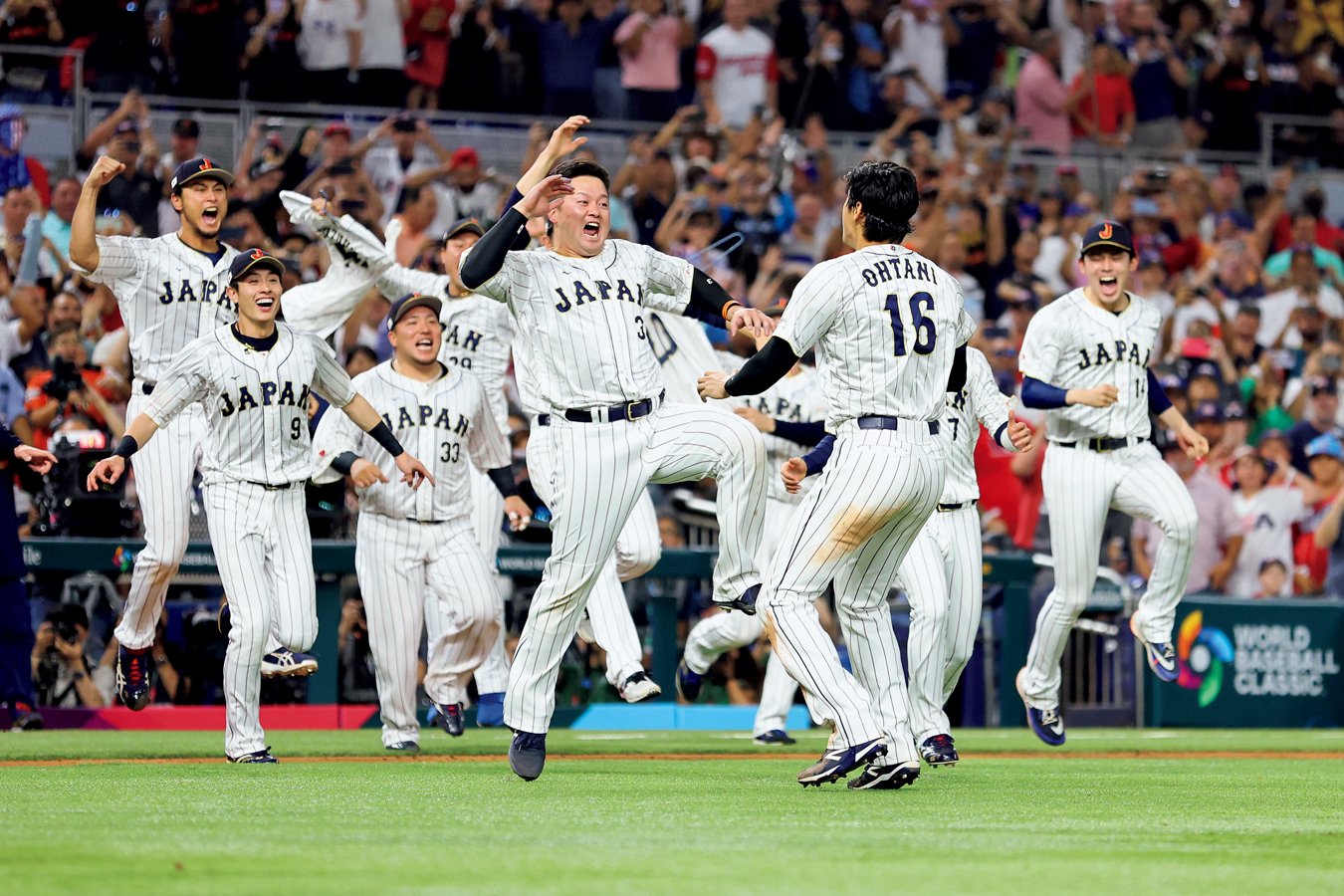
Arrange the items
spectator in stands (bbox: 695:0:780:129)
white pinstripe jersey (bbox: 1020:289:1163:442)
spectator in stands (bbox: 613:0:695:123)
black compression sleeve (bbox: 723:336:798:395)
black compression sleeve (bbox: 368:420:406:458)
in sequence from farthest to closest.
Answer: spectator in stands (bbox: 695:0:780:129) → spectator in stands (bbox: 613:0:695:123) → white pinstripe jersey (bbox: 1020:289:1163:442) → black compression sleeve (bbox: 368:420:406:458) → black compression sleeve (bbox: 723:336:798:395)

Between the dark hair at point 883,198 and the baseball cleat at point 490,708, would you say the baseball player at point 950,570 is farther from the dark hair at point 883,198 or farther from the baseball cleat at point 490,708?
the baseball cleat at point 490,708

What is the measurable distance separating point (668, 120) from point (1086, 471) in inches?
367

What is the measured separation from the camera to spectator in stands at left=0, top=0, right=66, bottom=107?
51.1ft

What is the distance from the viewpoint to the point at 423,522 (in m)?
10.3

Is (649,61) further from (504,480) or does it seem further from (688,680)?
(688,680)

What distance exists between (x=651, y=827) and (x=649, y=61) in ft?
44.6

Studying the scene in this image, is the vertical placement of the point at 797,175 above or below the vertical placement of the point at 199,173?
above

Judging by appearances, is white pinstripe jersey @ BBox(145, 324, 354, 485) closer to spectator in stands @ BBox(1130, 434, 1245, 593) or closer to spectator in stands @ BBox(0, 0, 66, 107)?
spectator in stands @ BBox(0, 0, 66, 107)

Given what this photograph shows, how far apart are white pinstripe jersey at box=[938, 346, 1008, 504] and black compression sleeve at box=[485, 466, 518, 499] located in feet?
7.75

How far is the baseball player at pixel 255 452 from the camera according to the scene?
8.91 meters

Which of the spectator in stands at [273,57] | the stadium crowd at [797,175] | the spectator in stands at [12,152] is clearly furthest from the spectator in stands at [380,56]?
the spectator in stands at [12,152]

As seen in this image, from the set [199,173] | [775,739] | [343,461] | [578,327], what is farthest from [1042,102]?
[578,327]

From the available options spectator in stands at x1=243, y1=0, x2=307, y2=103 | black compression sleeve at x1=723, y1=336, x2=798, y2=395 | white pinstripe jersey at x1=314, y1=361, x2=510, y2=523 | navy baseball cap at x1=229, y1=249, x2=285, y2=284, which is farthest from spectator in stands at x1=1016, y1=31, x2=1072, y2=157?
black compression sleeve at x1=723, y1=336, x2=798, y2=395

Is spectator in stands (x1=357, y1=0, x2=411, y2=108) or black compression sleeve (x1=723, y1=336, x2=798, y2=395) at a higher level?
spectator in stands (x1=357, y1=0, x2=411, y2=108)
